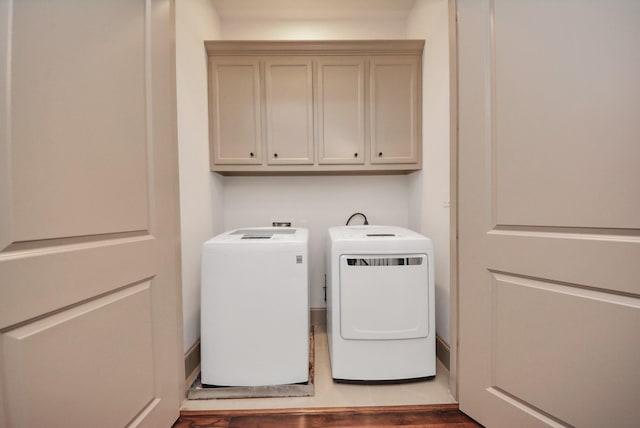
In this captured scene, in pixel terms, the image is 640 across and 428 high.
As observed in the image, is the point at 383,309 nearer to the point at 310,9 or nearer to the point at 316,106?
the point at 316,106

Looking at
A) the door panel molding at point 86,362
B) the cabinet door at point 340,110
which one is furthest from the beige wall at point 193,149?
the cabinet door at point 340,110

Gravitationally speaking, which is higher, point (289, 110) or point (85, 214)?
point (289, 110)

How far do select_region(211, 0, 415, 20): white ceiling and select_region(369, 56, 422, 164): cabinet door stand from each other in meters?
0.57

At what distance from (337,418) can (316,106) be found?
1976mm

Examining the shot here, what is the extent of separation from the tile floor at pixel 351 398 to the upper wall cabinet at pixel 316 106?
144 cm

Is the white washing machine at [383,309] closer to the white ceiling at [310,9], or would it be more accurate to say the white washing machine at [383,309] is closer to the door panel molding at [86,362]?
the door panel molding at [86,362]

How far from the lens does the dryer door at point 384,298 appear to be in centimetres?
146

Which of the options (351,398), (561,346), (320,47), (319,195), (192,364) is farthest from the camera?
(319,195)

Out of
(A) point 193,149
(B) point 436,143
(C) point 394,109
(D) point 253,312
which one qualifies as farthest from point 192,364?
(C) point 394,109

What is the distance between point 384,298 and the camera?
57.4 inches

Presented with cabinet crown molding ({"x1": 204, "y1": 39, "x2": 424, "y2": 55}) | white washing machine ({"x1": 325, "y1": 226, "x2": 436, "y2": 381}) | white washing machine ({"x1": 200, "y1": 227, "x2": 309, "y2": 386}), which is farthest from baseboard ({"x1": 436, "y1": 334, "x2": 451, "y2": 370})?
cabinet crown molding ({"x1": 204, "y1": 39, "x2": 424, "y2": 55})

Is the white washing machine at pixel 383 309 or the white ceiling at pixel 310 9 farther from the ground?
the white ceiling at pixel 310 9

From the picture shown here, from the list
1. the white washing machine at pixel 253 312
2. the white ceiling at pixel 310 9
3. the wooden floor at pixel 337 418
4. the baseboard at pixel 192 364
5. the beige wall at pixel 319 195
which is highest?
the white ceiling at pixel 310 9

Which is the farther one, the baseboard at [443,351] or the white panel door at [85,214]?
the baseboard at [443,351]
